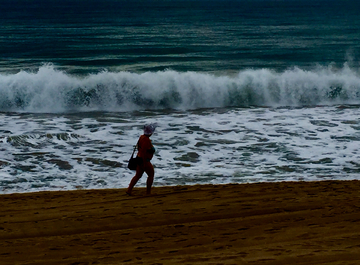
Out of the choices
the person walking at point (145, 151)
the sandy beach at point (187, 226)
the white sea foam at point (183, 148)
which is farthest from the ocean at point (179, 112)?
the sandy beach at point (187, 226)

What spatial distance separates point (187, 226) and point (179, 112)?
454 inches

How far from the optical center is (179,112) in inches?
688

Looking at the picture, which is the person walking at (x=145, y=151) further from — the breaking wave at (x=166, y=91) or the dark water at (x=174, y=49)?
the dark water at (x=174, y=49)

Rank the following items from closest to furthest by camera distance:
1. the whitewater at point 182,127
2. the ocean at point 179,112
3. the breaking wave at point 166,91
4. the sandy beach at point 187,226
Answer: the sandy beach at point 187,226 < the whitewater at point 182,127 < the ocean at point 179,112 < the breaking wave at point 166,91

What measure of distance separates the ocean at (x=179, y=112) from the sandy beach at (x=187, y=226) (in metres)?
1.74

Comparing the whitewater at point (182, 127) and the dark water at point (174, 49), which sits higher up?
the dark water at point (174, 49)

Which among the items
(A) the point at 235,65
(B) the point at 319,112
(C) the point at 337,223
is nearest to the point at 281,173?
(C) the point at 337,223

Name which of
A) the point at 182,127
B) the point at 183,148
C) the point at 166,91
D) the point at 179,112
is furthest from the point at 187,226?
the point at 166,91

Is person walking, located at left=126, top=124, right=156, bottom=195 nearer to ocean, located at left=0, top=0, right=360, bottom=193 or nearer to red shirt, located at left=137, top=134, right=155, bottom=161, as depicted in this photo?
red shirt, located at left=137, top=134, right=155, bottom=161

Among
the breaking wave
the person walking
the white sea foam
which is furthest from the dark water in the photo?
the person walking

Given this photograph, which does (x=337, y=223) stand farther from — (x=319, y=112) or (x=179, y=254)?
(x=319, y=112)

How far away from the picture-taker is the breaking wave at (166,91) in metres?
19.0

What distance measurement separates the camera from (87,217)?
21.0ft

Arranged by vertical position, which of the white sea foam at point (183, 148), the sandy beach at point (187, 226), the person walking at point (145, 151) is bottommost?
the white sea foam at point (183, 148)
